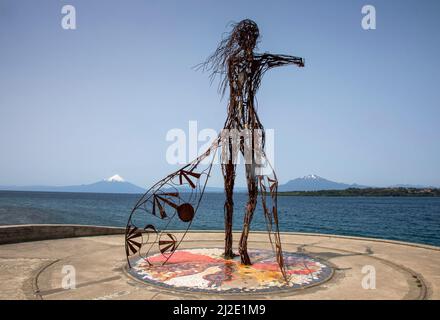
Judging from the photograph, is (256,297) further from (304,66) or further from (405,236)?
(405,236)

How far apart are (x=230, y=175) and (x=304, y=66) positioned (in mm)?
3783

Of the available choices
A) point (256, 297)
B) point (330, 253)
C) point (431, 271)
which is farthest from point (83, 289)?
point (431, 271)

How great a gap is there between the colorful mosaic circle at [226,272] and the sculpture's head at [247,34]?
600 cm

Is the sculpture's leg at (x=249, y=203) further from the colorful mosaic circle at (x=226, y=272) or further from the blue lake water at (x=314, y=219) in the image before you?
the blue lake water at (x=314, y=219)

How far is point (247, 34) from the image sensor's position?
9.82 m

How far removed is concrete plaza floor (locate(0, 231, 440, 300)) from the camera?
7.35 meters

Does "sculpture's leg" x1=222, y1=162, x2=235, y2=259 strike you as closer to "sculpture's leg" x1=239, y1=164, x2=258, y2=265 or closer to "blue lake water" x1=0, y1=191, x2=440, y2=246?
"sculpture's leg" x1=239, y1=164, x2=258, y2=265

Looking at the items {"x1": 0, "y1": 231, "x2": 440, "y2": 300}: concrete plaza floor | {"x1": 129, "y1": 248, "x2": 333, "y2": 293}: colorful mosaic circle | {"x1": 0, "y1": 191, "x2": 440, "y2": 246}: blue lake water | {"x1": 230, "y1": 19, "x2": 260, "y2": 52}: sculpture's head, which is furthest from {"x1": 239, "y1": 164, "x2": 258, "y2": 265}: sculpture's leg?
{"x1": 0, "y1": 191, "x2": 440, "y2": 246}: blue lake water

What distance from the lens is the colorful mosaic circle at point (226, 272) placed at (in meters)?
7.90

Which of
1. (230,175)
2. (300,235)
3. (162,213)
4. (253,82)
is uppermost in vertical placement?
(253,82)

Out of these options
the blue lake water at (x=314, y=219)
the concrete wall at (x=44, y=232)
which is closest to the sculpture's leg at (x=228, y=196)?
the concrete wall at (x=44, y=232)

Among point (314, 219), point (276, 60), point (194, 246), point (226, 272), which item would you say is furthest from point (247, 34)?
point (314, 219)

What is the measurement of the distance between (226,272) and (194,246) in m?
4.27
